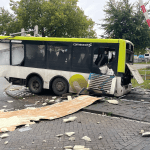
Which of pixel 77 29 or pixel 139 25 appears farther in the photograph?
pixel 77 29

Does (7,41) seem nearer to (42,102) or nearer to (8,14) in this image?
(42,102)

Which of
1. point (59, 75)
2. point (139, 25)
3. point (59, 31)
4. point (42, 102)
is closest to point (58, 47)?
point (59, 75)

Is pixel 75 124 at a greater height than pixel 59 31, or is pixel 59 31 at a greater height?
pixel 59 31

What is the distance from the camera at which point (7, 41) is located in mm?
11570

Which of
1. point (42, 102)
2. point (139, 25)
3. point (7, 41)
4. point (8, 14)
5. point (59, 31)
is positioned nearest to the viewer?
point (42, 102)

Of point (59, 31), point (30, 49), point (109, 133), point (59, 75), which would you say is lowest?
point (109, 133)

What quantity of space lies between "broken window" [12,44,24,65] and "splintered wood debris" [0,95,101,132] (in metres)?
4.58

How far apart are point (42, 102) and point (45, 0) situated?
20.2 meters

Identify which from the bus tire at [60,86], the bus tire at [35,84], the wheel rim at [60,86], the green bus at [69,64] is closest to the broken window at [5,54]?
the green bus at [69,64]

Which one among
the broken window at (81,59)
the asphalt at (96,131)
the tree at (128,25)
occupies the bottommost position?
the asphalt at (96,131)

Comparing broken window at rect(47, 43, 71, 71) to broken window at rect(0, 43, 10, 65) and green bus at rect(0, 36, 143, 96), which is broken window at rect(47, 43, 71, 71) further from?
broken window at rect(0, 43, 10, 65)

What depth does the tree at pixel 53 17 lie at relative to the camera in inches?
982

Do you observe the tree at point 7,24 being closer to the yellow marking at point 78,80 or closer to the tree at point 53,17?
the tree at point 53,17

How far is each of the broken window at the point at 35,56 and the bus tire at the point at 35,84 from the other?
0.68 m
